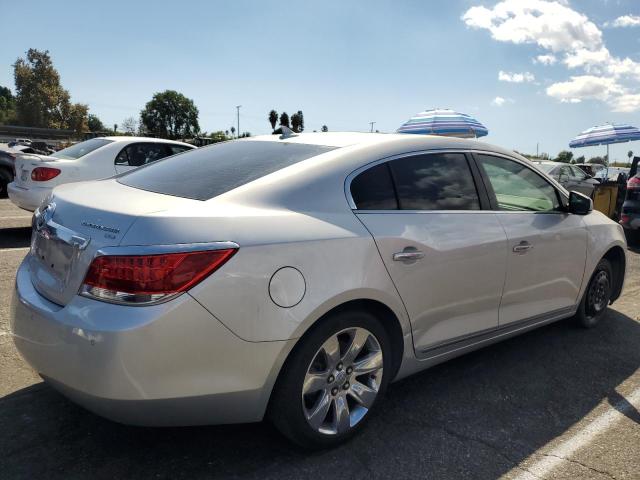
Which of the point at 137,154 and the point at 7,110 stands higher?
the point at 7,110

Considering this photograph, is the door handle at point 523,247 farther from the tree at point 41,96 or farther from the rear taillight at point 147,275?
the tree at point 41,96

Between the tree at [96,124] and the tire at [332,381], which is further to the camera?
the tree at [96,124]

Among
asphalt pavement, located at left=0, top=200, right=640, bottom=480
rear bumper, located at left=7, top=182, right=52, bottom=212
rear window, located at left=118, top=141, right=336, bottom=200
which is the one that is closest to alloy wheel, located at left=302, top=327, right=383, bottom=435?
asphalt pavement, located at left=0, top=200, right=640, bottom=480

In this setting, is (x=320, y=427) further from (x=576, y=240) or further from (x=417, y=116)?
(x=417, y=116)

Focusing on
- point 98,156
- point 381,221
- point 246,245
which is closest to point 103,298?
point 246,245

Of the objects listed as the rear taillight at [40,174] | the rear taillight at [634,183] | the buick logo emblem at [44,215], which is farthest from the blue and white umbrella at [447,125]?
the buick logo emblem at [44,215]

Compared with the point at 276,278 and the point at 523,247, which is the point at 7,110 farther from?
the point at 276,278

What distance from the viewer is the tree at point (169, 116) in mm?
113188

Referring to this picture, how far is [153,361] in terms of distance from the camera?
6.65 ft

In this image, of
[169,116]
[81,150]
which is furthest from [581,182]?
[169,116]

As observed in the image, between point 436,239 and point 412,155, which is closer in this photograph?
point 436,239

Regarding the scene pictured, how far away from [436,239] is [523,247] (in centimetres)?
88

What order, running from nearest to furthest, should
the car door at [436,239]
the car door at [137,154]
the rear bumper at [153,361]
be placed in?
the rear bumper at [153,361]
the car door at [436,239]
the car door at [137,154]

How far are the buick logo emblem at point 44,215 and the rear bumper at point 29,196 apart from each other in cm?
502
